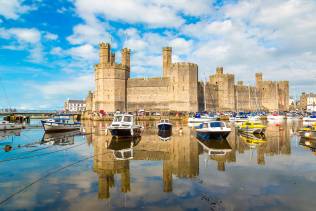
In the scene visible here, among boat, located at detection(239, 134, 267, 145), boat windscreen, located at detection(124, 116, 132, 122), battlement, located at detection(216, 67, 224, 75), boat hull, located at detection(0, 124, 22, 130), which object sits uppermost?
battlement, located at detection(216, 67, 224, 75)

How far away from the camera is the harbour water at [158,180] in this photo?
6.19 meters

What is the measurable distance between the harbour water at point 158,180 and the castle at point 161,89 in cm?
3867

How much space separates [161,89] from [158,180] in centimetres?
4596

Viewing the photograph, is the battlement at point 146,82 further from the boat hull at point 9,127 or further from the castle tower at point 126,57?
the boat hull at point 9,127

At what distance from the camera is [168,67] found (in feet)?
185

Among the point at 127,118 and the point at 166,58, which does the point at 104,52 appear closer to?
the point at 166,58

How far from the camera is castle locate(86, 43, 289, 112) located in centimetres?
5134

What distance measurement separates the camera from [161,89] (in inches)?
2121

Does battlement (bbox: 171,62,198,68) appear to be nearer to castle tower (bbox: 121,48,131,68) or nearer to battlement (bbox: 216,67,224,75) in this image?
castle tower (bbox: 121,48,131,68)

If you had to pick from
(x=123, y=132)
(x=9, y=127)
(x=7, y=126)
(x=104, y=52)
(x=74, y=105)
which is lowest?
(x=9, y=127)

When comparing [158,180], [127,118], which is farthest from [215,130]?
[158,180]

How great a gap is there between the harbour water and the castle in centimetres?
3867

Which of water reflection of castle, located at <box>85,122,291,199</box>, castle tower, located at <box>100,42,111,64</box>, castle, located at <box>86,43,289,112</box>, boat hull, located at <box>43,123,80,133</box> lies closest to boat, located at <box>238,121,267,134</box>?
water reflection of castle, located at <box>85,122,291,199</box>

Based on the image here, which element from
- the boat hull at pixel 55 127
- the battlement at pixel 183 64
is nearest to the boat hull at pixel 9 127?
the boat hull at pixel 55 127
